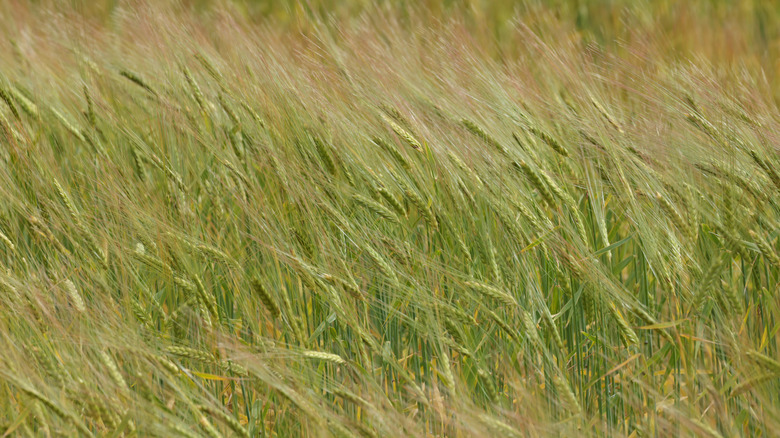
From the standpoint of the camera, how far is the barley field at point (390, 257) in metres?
1.40

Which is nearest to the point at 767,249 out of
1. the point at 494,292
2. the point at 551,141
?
the point at 494,292

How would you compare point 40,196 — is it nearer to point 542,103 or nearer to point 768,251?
point 542,103

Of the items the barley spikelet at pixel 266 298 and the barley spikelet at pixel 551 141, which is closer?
the barley spikelet at pixel 266 298

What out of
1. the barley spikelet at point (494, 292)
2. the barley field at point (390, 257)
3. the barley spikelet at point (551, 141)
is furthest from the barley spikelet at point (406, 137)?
the barley spikelet at point (494, 292)

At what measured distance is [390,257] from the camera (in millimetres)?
1671

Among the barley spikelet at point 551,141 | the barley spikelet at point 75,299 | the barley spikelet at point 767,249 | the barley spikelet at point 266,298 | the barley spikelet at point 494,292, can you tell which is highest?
the barley spikelet at point 75,299

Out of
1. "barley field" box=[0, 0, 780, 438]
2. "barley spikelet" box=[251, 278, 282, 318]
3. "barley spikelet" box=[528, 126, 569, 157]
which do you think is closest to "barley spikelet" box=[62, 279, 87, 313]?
"barley field" box=[0, 0, 780, 438]

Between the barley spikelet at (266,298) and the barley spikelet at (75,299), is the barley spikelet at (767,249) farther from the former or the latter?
the barley spikelet at (75,299)

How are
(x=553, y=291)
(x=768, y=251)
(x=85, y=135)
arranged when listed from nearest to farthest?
(x=768, y=251) → (x=553, y=291) → (x=85, y=135)

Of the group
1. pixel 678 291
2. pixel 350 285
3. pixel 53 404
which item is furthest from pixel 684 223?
pixel 53 404

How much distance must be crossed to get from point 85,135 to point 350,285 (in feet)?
3.30

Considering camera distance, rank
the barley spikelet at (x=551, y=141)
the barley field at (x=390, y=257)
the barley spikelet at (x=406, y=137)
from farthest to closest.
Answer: the barley spikelet at (x=551, y=141) → the barley spikelet at (x=406, y=137) → the barley field at (x=390, y=257)

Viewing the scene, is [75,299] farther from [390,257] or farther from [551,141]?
[551,141]

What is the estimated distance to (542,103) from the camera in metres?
2.23
